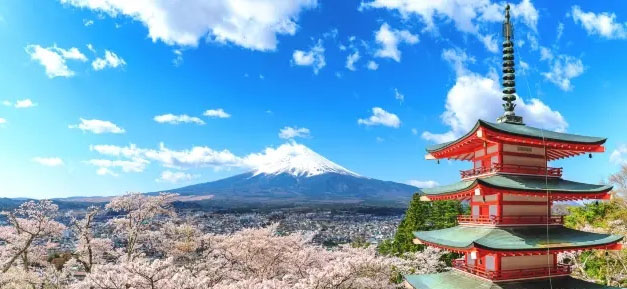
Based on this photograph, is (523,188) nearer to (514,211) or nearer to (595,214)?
(514,211)

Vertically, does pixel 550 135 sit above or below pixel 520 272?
above

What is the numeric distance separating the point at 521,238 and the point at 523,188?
1.39 m

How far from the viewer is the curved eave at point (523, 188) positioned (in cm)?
1180

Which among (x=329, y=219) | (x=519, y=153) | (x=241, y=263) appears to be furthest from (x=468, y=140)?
(x=329, y=219)

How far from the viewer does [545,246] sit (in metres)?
11.6

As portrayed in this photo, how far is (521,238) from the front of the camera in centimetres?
1199

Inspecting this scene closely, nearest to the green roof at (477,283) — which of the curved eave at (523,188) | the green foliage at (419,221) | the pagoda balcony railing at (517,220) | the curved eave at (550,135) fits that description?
the pagoda balcony railing at (517,220)

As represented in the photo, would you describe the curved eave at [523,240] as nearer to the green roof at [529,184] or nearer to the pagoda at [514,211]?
the pagoda at [514,211]

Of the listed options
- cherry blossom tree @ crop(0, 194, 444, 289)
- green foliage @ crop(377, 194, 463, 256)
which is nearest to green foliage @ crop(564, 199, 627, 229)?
green foliage @ crop(377, 194, 463, 256)

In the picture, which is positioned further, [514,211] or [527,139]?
[514,211]

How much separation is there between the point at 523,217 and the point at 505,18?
6410mm

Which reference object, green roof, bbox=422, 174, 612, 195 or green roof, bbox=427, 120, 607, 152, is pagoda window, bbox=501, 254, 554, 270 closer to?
green roof, bbox=422, 174, 612, 195

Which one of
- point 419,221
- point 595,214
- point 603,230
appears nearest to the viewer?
point 603,230

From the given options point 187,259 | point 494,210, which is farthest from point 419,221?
point 494,210
